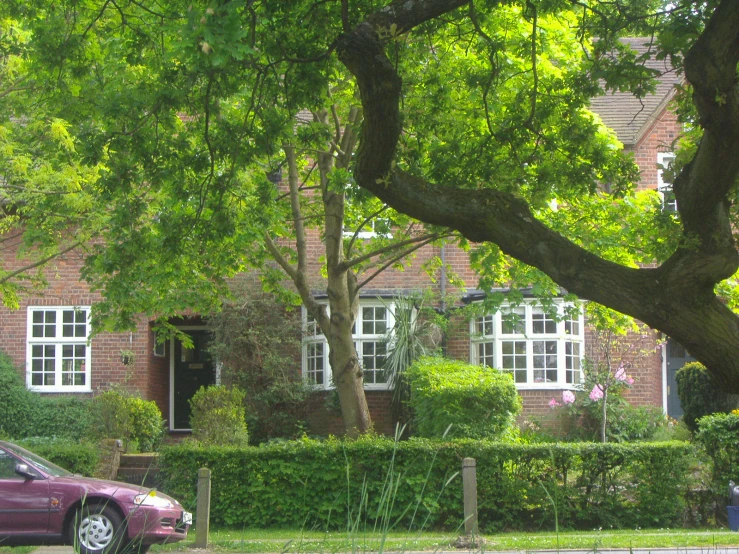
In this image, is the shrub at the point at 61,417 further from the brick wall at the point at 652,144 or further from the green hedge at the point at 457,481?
the brick wall at the point at 652,144

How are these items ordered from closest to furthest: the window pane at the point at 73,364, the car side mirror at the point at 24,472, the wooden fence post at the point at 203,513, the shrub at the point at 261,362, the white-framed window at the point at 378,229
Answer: the car side mirror at the point at 24,472 → the wooden fence post at the point at 203,513 → the white-framed window at the point at 378,229 → the shrub at the point at 261,362 → the window pane at the point at 73,364

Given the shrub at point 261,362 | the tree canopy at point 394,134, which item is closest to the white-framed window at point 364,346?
the shrub at point 261,362

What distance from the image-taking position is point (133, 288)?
13883 mm

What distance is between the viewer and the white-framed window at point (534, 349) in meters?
21.3

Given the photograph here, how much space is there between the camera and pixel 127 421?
19125mm

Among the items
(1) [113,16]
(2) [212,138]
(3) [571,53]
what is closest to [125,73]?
(1) [113,16]

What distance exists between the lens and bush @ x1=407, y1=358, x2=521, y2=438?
54.6 feet

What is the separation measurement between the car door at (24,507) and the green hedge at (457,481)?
356cm

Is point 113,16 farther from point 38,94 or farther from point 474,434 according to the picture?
point 474,434

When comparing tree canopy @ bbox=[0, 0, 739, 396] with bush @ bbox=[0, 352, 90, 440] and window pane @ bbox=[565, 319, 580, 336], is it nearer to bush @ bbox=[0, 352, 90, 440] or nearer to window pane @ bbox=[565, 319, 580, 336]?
bush @ bbox=[0, 352, 90, 440]

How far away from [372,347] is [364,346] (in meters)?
0.19

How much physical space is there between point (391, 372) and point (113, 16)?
10.8 metres

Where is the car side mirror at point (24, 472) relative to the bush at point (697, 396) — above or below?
below

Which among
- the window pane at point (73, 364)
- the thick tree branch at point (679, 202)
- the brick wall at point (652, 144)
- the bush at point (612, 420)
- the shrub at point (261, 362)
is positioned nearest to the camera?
the thick tree branch at point (679, 202)
